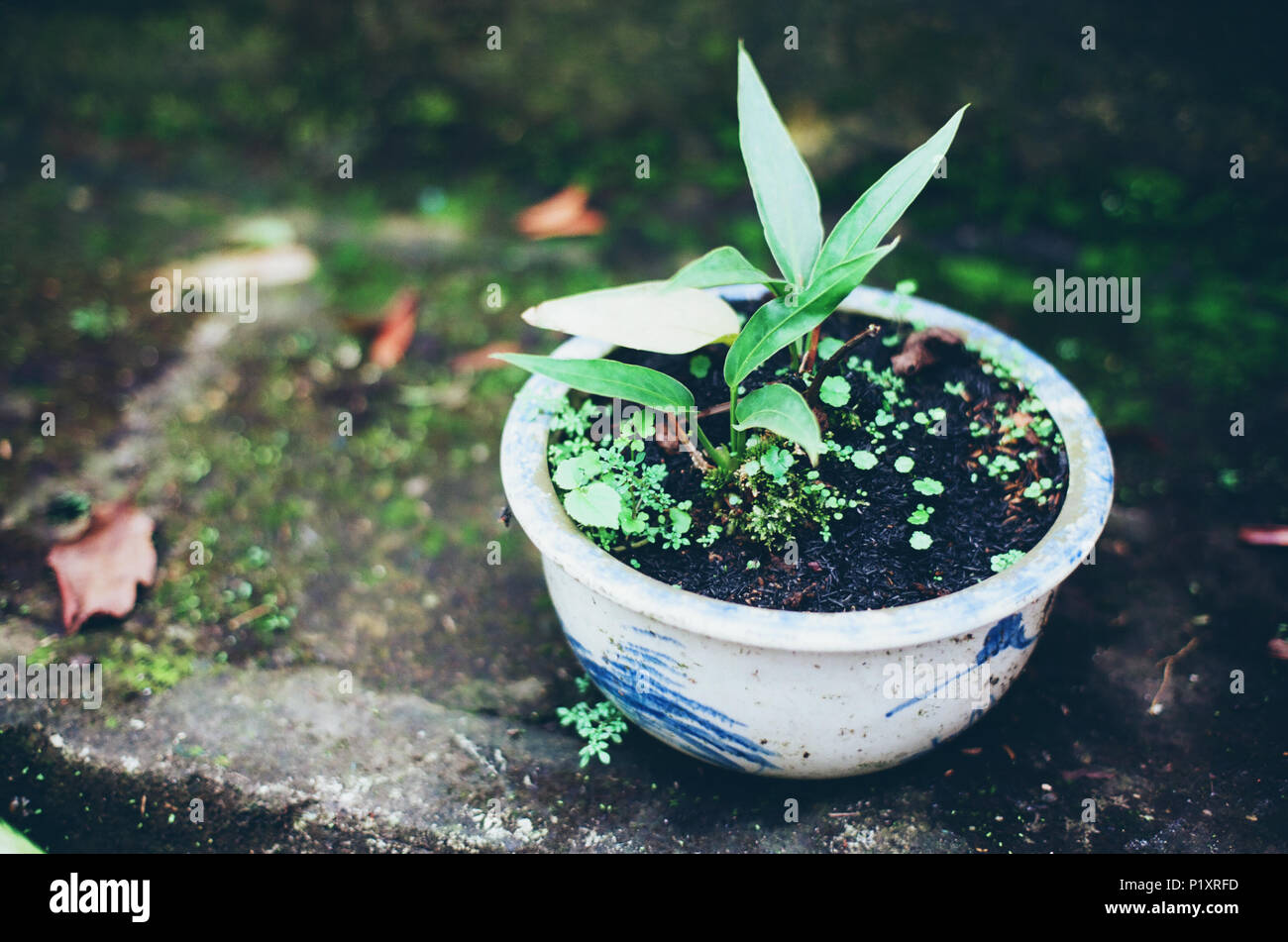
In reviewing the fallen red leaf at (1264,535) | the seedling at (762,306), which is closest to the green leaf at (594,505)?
the seedling at (762,306)

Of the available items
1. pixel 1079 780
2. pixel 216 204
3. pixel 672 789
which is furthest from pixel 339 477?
pixel 1079 780

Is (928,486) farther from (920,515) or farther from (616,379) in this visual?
(616,379)

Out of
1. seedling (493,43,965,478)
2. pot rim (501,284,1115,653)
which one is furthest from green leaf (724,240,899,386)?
pot rim (501,284,1115,653)

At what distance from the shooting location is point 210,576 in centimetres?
206

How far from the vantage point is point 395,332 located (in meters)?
2.64

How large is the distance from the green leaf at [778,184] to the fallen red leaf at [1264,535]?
4.36 feet

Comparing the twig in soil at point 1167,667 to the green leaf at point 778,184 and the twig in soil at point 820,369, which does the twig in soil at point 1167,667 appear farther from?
the green leaf at point 778,184

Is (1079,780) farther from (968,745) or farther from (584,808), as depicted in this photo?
(584,808)

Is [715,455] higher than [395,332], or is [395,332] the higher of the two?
[395,332]

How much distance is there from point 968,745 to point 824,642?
638 mm

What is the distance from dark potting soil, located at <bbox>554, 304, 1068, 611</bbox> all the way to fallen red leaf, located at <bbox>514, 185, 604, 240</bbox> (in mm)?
1388

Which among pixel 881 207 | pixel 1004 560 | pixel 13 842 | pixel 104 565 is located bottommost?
pixel 13 842

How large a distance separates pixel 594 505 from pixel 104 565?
50.4 inches

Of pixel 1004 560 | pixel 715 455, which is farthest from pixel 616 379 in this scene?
pixel 1004 560
